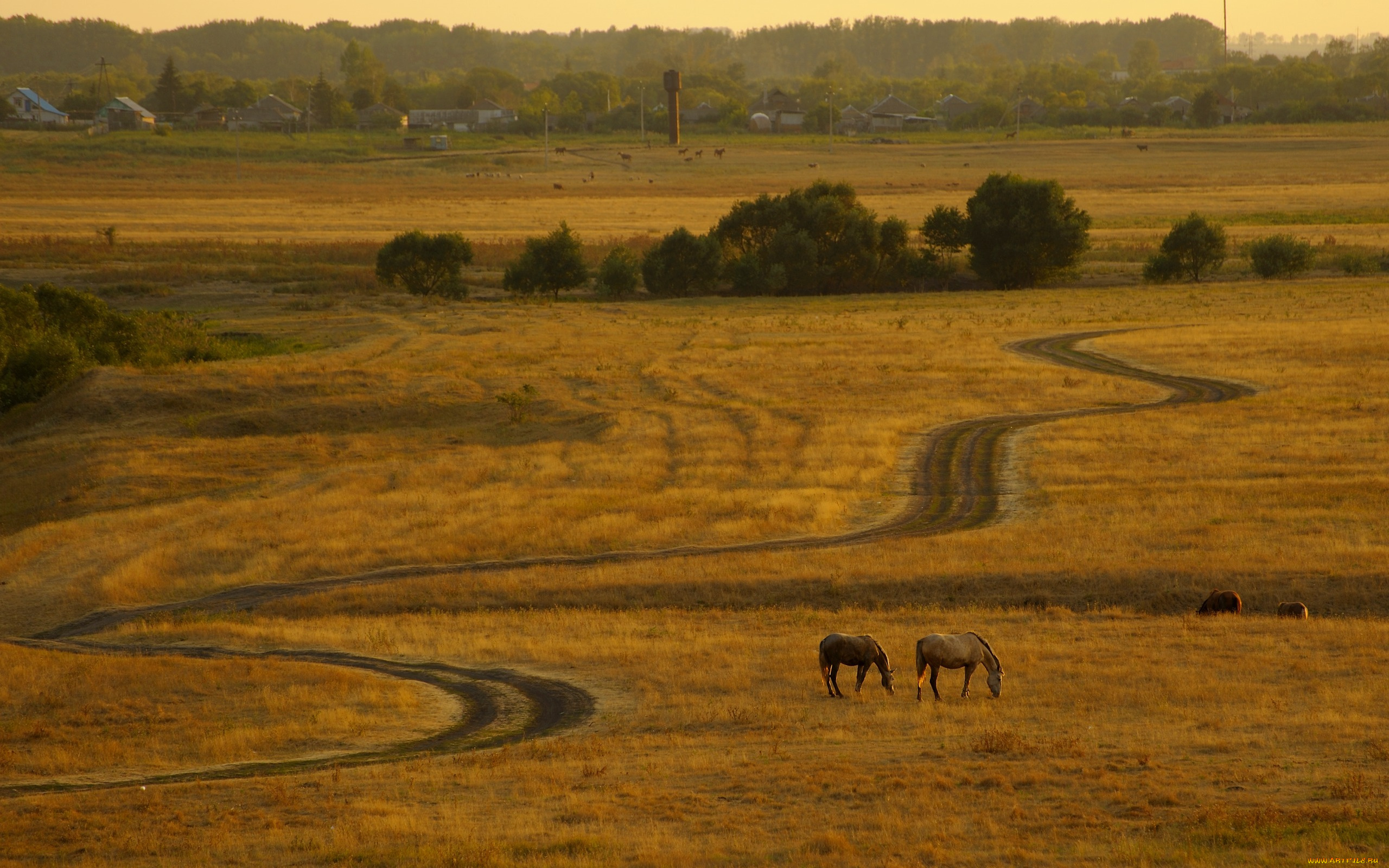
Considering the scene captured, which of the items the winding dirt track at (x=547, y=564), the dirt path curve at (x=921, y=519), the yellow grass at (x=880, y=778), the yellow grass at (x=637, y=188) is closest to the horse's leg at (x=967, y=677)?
the yellow grass at (x=880, y=778)

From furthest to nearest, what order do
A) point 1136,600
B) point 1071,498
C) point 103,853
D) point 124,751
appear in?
point 1071,498 < point 1136,600 < point 124,751 < point 103,853

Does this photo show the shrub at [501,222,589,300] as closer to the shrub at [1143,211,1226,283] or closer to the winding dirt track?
the winding dirt track

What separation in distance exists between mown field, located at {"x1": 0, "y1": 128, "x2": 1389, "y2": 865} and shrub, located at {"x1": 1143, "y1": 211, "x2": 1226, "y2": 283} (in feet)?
24.4

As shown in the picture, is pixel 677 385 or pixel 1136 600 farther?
pixel 677 385

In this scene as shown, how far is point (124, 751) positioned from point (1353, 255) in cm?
9702

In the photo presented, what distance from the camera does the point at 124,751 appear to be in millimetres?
20172

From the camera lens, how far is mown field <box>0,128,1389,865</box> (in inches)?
628

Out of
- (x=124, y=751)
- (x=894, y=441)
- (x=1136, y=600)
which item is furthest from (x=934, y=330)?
(x=124, y=751)

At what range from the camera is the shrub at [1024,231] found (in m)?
95.3

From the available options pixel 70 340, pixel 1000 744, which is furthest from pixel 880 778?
pixel 70 340

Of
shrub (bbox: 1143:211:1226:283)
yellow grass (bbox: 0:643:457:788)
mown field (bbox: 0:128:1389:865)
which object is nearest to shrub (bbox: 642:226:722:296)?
mown field (bbox: 0:128:1389:865)

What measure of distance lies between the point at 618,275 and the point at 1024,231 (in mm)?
28804

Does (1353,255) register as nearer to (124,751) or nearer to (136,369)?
(136,369)

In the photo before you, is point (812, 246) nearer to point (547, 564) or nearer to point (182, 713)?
point (547, 564)
